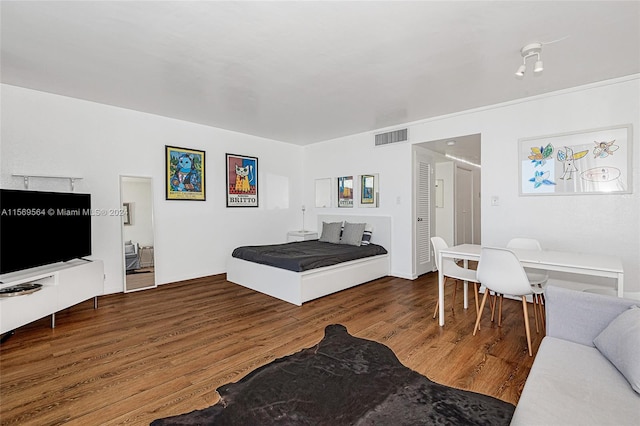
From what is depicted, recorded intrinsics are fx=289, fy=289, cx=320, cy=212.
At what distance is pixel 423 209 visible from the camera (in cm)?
527

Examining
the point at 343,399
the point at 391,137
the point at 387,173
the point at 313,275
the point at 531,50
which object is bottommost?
the point at 343,399

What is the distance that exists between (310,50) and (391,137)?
2.85m

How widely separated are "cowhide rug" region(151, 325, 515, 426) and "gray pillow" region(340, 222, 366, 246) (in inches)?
113

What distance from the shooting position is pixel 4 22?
2225mm

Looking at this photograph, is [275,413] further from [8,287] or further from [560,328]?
[8,287]

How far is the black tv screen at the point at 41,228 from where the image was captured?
282 cm

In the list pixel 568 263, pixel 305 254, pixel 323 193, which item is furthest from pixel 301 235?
pixel 568 263

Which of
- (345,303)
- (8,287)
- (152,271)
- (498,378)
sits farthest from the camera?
(152,271)

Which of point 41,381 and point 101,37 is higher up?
point 101,37

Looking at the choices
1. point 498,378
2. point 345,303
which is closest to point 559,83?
point 498,378

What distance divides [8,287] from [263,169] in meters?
4.08

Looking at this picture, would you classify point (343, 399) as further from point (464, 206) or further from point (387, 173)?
point (464, 206)

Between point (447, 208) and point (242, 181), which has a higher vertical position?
point (242, 181)

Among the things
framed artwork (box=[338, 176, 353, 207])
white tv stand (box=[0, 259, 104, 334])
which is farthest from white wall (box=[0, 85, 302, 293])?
framed artwork (box=[338, 176, 353, 207])
